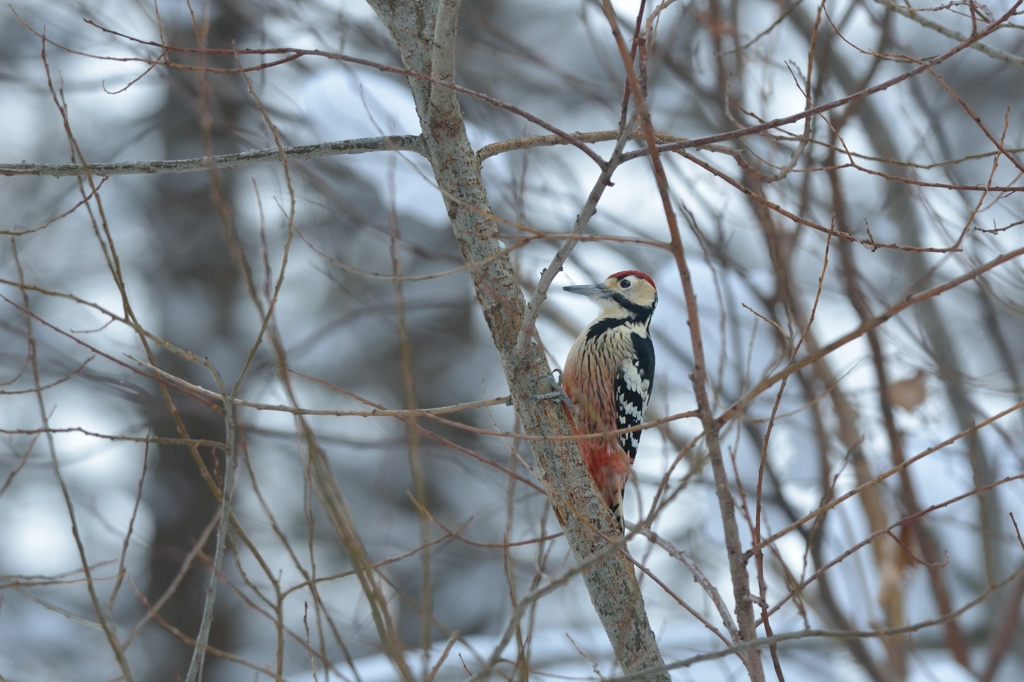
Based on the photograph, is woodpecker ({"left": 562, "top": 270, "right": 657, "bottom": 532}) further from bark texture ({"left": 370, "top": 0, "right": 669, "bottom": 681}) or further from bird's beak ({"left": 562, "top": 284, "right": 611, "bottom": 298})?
bark texture ({"left": 370, "top": 0, "right": 669, "bottom": 681})

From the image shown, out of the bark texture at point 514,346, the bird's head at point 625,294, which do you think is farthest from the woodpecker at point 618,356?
the bark texture at point 514,346

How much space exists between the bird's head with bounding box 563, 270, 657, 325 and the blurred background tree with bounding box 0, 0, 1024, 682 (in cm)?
45

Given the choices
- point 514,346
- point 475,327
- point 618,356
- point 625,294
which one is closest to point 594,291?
point 625,294

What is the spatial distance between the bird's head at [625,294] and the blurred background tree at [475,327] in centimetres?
45

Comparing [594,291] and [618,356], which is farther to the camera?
[594,291]

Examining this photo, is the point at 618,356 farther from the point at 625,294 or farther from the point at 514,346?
the point at 514,346

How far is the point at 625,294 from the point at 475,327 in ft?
16.7

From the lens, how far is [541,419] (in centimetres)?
207

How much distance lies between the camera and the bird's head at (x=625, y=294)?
13.1ft

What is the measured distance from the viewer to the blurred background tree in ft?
14.2

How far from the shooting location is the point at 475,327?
8984mm

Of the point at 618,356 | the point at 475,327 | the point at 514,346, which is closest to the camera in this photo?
the point at 514,346

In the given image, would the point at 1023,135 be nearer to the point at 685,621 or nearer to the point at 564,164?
the point at 564,164

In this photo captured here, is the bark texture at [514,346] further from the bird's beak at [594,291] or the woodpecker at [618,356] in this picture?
the bird's beak at [594,291]
